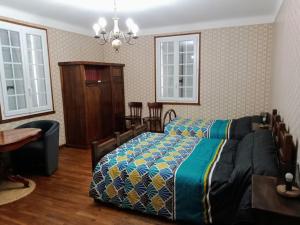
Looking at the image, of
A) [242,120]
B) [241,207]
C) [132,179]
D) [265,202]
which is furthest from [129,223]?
[242,120]

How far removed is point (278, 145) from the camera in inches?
89.7

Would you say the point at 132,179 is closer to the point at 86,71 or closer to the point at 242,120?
the point at 242,120

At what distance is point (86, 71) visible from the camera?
15.6ft

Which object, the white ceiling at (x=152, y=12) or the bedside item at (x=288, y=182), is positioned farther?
the white ceiling at (x=152, y=12)

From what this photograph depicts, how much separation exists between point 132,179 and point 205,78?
3283 millimetres

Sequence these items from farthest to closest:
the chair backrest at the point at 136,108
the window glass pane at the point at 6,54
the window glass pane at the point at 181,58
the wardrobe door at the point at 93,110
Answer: the chair backrest at the point at 136,108 < the window glass pane at the point at 181,58 < the wardrobe door at the point at 93,110 < the window glass pane at the point at 6,54

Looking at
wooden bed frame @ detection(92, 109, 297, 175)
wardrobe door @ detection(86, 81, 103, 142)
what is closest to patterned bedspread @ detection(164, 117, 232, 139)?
wooden bed frame @ detection(92, 109, 297, 175)

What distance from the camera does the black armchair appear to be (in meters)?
3.28

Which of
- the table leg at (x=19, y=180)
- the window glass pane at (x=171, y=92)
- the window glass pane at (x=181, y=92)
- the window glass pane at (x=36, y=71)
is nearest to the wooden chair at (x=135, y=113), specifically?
the window glass pane at (x=171, y=92)

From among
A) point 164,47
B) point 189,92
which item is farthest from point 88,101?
point 189,92

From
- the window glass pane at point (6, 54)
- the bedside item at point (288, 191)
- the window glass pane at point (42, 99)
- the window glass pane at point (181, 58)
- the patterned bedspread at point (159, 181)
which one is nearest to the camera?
the bedside item at point (288, 191)

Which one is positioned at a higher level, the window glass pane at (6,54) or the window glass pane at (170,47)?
the window glass pane at (170,47)

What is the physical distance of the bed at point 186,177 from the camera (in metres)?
1.93

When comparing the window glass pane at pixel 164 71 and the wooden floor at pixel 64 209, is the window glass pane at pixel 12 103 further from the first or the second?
the window glass pane at pixel 164 71
